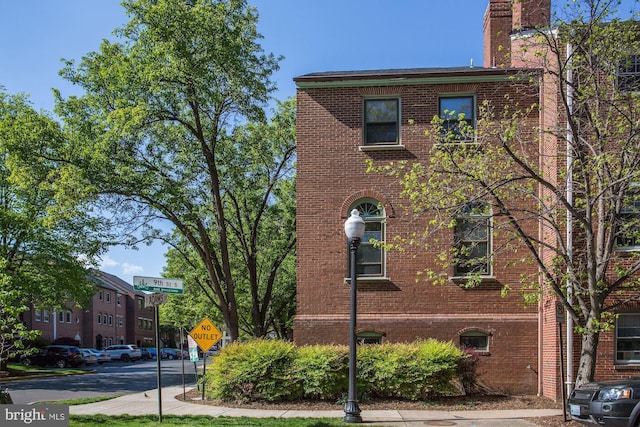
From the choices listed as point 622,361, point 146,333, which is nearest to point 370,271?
point 622,361

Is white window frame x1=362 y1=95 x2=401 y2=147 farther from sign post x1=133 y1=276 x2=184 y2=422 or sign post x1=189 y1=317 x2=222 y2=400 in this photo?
sign post x1=133 y1=276 x2=184 y2=422

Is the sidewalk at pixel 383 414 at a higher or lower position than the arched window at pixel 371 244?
lower

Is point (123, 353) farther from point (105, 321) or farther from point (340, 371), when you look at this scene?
point (340, 371)

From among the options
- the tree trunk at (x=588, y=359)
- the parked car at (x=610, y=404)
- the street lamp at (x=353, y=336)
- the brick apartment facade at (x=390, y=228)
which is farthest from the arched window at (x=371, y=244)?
the parked car at (x=610, y=404)

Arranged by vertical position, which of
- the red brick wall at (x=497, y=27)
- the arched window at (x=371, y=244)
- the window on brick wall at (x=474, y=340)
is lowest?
the window on brick wall at (x=474, y=340)

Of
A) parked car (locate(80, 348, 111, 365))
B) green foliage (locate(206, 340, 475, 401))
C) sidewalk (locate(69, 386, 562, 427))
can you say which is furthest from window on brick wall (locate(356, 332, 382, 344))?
parked car (locate(80, 348, 111, 365))

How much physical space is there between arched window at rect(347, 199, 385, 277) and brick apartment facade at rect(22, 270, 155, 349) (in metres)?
40.4

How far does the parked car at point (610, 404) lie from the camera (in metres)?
8.75

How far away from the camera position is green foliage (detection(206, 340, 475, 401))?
45.8 ft

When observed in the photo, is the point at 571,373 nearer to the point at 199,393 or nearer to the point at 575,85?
the point at 575,85

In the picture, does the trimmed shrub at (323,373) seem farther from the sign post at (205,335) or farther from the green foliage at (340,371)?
the sign post at (205,335)

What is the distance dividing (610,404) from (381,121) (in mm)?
9429

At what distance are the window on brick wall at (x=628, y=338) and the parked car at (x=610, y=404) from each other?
16.9 feet

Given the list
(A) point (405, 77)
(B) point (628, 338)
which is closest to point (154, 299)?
(A) point (405, 77)
